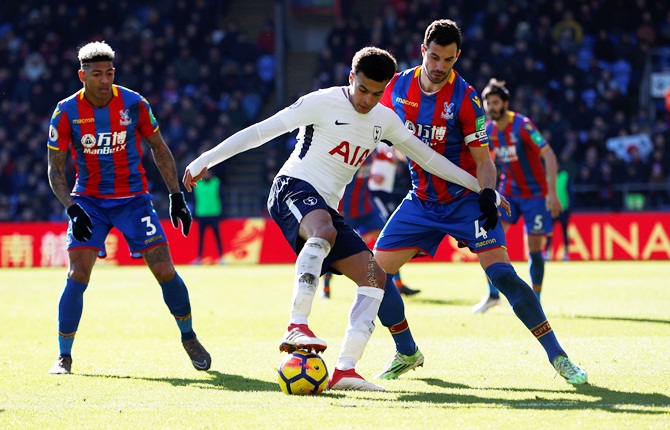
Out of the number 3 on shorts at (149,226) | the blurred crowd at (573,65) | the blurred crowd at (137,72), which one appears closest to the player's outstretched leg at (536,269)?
the number 3 on shorts at (149,226)

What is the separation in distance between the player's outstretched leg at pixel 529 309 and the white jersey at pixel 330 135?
120 cm

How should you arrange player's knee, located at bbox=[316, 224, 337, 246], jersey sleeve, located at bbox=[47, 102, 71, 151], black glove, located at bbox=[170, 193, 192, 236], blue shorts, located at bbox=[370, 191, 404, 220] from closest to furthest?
player's knee, located at bbox=[316, 224, 337, 246] < black glove, located at bbox=[170, 193, 192, 236] < jersey sleeve, located at bbox=[47, 102, 71, 151] < blue shorts, located at bbox=[370, 191, 404, 220]

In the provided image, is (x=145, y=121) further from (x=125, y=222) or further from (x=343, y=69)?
(x=343, y=69)

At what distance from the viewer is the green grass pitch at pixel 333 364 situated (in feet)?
18.2

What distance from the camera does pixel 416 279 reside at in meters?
17.0

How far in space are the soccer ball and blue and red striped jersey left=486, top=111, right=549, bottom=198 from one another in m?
5.83

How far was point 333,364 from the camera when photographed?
302 inches

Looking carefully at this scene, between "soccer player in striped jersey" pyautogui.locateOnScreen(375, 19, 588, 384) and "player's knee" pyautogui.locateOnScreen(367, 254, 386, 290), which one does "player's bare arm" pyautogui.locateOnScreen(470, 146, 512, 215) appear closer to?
"soccer player in striped jersey" pyautogui.locateOnScreen(375, 19, 588, 384)

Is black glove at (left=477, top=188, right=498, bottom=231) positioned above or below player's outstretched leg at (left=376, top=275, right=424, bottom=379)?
above

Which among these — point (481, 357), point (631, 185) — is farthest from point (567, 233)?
point (481, 357)

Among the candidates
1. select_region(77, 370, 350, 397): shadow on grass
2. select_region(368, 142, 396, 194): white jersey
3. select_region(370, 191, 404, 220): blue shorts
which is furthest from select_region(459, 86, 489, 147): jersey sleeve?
select_region(370, 191, 404, 220): blue shorts

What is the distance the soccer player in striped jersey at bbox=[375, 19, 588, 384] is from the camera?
677 cm

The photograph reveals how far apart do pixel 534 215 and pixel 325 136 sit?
5.39m

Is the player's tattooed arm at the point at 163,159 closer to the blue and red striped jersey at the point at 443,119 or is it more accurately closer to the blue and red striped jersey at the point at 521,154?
the blue and red striped jersey at the point at 443,119
